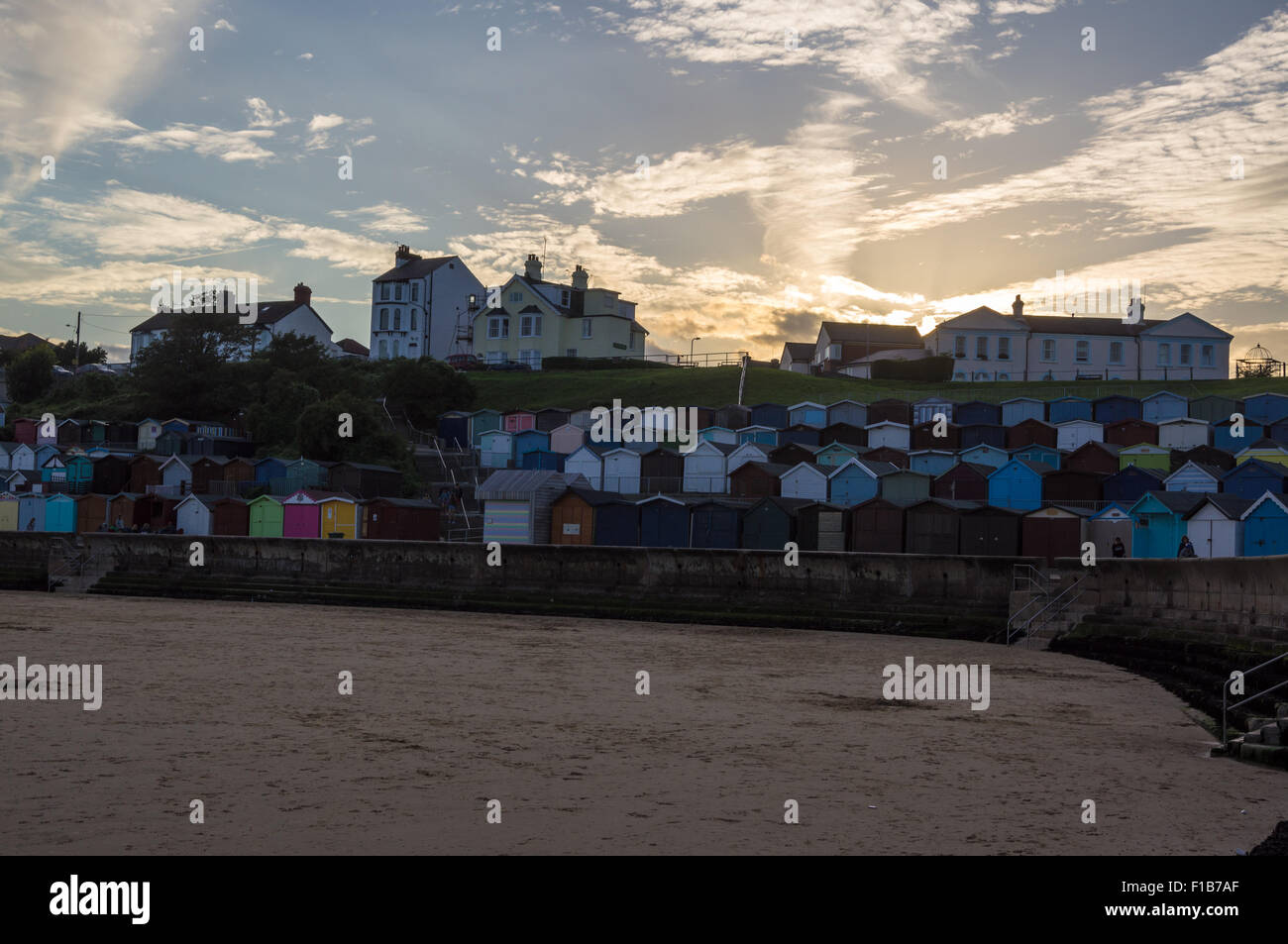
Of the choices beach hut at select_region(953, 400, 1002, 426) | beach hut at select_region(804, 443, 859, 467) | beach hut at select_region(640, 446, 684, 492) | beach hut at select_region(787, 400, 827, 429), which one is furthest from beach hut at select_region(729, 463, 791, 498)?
beach hut at select_region(953, 400, 1002, 426)

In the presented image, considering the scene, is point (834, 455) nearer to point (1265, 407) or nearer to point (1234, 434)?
point (1234, 434)

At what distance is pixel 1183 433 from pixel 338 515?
41349 millimetres

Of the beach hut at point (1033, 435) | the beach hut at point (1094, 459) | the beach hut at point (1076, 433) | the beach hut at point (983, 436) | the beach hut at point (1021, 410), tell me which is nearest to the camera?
the beach hut at point (1094, 459)

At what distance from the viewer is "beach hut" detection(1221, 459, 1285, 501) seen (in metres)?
41.2

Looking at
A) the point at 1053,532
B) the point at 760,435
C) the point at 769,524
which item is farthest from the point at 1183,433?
the point at 769,524

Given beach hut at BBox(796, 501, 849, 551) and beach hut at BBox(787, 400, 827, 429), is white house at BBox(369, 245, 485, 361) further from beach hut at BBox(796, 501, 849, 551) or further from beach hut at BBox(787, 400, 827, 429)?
beach hut at BBox(796, 501, 849, 551)

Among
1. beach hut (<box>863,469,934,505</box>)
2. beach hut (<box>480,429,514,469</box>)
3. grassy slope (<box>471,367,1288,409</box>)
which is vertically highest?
grassy slope (<box>471,367,1288,409</box>)

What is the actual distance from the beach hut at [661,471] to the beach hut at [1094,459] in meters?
18.8

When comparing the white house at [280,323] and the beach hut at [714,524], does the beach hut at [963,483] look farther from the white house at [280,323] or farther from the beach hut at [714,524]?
the white house at [280,323]

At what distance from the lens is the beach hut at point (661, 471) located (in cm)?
5656

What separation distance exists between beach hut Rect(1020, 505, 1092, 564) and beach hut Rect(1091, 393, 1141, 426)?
88.9 feet

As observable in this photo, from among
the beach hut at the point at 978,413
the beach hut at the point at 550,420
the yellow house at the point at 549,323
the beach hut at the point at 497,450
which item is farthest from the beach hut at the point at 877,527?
→ the yellow house at the point at 549,323
